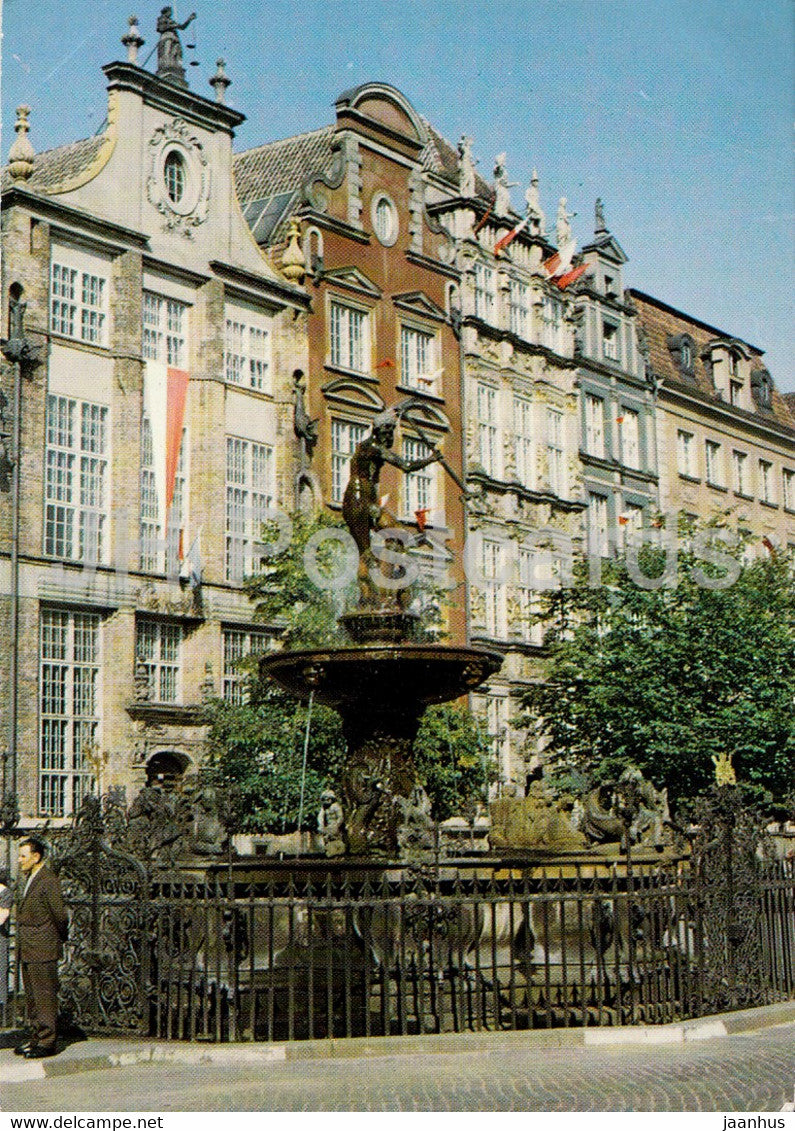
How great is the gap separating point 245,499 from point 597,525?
1486cm

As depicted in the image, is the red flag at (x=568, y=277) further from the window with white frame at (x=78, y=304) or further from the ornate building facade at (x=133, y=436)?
the window with white frame at (x=78, y=304)

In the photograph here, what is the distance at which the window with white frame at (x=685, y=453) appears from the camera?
168ft

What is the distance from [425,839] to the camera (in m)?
14.2

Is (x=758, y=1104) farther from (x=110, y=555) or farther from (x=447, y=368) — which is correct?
(x=447, y=368)

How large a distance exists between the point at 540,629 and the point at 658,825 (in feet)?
70.3

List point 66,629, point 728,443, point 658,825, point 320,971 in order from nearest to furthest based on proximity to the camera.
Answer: point 320,971, point 658,825, point 66,629, point 728,443

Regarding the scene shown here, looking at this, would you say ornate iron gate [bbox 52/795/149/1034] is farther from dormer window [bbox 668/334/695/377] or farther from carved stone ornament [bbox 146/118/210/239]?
dormer window [bbox 668/334/695/377]

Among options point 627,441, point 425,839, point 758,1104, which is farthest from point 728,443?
point 758,1104

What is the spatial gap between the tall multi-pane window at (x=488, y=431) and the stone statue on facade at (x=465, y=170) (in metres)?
5.09

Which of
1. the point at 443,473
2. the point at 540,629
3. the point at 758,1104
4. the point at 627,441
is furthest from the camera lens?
the point at 627,441

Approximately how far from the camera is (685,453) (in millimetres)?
51719

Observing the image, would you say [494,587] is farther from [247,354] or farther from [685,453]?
[685,453]

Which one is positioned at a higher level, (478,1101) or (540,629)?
(540,629)

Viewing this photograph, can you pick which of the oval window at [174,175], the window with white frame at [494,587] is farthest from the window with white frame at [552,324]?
the oval window at [174,175]
